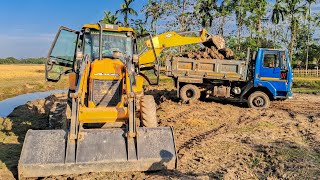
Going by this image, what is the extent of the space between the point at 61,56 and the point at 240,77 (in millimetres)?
7831

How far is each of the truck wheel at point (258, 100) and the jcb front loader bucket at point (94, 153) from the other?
334 inches

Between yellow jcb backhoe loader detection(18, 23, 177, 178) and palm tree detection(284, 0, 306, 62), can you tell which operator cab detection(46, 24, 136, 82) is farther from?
palm tree detection(284, 0, 306, 62)

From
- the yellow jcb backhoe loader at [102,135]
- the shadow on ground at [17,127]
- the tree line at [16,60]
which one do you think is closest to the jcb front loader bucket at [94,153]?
the yellow jcb backhoe loader at [102,135]

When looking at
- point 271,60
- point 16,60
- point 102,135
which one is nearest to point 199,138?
point 102,135

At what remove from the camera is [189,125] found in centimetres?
1066

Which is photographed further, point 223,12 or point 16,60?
point 16,60

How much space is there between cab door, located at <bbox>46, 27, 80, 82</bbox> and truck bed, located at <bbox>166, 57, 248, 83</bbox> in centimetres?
594

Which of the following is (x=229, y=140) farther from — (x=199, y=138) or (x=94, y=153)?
(x=94, y=153)

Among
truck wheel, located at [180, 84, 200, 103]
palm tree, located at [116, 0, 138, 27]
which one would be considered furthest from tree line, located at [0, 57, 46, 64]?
truck wheel, located at [180, 84, 200, 103]

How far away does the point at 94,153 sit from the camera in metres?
6.05

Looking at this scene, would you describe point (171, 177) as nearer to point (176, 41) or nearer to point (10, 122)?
point (10, 122)

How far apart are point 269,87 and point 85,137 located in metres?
9.43

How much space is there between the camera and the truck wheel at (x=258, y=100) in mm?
14107

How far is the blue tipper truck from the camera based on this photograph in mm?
13812
